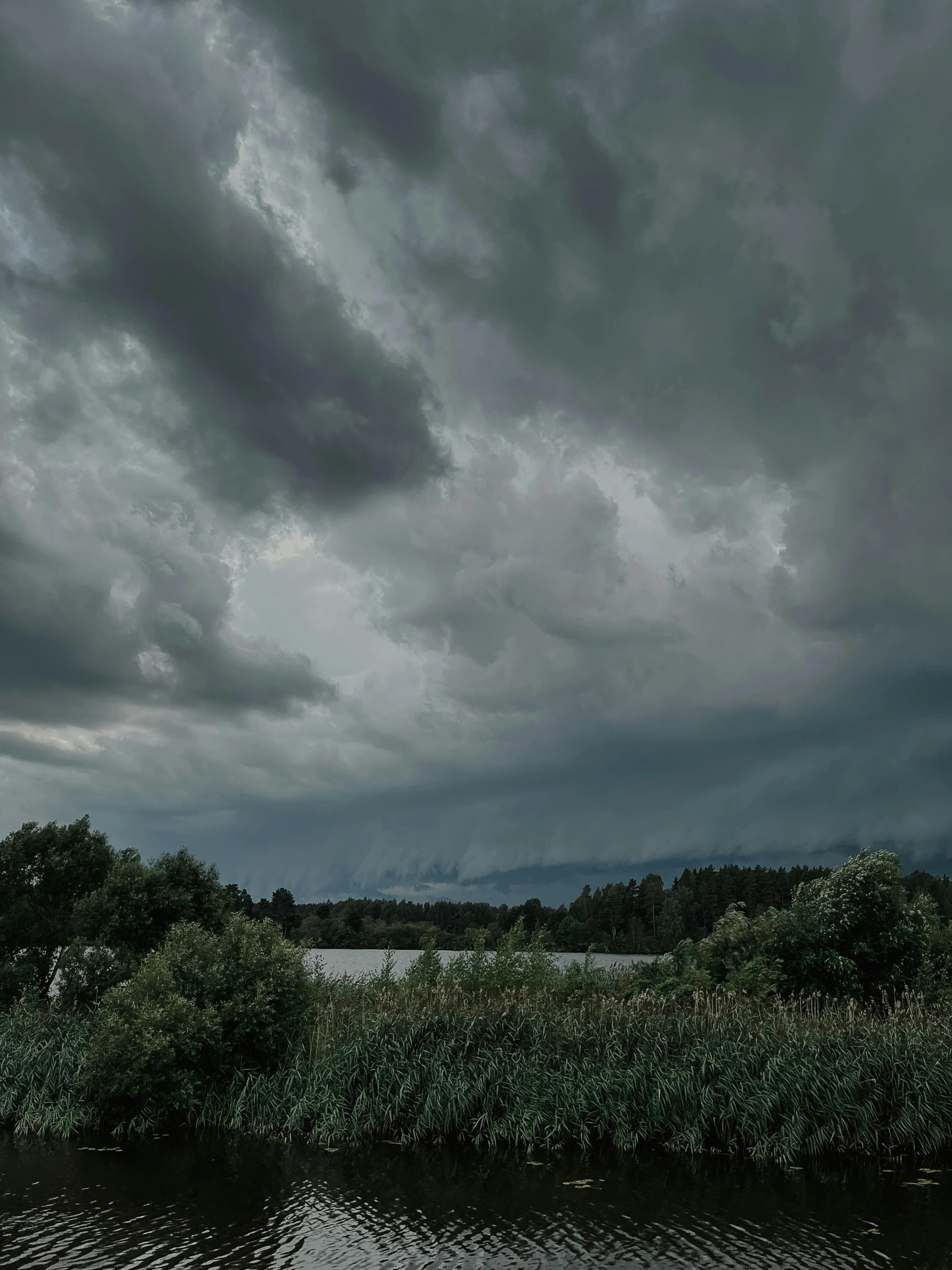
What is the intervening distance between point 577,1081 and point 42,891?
65.1 ft

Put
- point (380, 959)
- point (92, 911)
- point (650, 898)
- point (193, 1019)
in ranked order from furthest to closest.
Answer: point (650, 898)
point (380, 959)
point (92, 911)
point (193, 1019)

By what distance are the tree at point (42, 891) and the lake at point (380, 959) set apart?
8.40m

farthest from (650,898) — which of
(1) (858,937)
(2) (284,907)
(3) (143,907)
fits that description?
(3) (143,907)

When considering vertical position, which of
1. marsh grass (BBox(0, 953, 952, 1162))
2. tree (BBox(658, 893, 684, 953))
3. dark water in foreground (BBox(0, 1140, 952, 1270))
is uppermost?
tree (BBox(658, 893, 684, 953))

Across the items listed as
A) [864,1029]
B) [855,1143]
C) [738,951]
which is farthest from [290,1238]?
[738,951]

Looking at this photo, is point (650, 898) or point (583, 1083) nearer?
point (583, 1083)

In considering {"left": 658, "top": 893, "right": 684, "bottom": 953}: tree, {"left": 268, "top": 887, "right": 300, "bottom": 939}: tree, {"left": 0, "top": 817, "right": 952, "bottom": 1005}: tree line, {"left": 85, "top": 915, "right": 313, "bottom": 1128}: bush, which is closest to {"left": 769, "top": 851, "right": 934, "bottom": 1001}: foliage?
{"left": 0, "top": 817, "right": 952, "bottom": 1005}: tree line

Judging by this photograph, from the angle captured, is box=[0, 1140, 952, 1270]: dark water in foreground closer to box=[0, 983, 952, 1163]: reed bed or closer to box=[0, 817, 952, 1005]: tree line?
box=[0, 983, 952, 1163]: reed bed

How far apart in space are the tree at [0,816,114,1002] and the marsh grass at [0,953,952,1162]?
17.3ft

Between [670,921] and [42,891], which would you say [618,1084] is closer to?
[42,891]

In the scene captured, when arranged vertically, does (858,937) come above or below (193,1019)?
above

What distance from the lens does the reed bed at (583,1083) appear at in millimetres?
17344

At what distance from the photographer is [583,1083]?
717 inches

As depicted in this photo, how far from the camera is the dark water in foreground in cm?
1169
